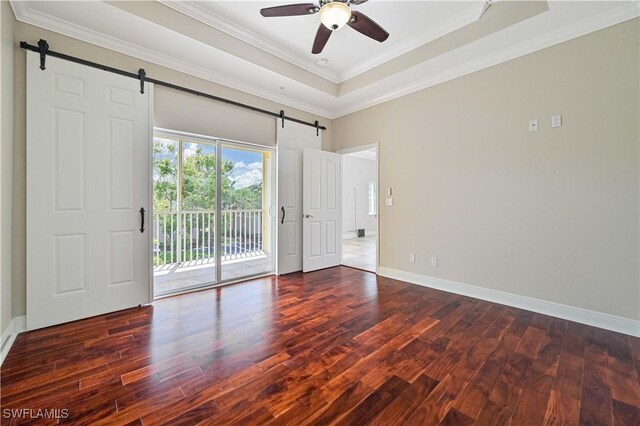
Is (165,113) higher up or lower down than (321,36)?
lower down

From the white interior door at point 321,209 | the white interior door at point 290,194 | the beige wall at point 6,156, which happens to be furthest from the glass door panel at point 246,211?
the beige wall at point 6,156

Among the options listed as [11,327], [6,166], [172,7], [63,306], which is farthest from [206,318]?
[172,7]

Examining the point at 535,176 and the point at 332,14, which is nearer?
the point at 332,14

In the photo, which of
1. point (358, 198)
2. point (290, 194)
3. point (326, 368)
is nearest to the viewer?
point (326, 368)

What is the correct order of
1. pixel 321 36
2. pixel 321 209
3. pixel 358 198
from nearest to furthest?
pixel 321 36 < pixel 321 209 < pixel 358 198

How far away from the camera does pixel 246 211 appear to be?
18.1ft

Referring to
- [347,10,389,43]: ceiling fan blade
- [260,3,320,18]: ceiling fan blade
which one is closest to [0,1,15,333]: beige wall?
[260,3,320,18]: ceiling fan blade

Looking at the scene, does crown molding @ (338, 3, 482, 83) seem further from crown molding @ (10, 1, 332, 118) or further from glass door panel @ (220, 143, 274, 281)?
glass door panel @ (220, 143, 274, 281)

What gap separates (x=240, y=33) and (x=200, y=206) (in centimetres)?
306

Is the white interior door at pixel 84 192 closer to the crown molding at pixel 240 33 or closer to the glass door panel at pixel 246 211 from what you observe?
the crown molding at pixel 240 33

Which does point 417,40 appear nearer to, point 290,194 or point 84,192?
point 290,194

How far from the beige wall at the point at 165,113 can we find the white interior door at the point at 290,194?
0.75 feet

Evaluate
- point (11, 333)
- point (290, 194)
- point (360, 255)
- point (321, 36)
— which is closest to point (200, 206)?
point (290, 194)

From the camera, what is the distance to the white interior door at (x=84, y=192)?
2488 millimetres
